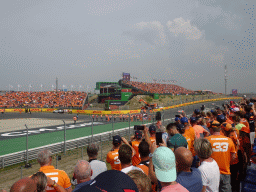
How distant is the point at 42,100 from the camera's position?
57.6 metres

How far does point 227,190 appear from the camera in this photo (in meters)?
3.82

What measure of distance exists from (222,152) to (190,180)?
1.85 m

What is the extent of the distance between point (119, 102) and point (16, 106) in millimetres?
26371

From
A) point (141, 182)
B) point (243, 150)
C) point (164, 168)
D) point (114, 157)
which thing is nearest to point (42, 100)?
point (114, 157)

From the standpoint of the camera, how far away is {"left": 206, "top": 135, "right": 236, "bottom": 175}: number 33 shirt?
3.84m

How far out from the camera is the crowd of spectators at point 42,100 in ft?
170

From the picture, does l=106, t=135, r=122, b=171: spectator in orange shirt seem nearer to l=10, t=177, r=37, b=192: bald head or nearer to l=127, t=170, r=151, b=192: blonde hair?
l=127, t=170, r=151, b=192: blonde hair

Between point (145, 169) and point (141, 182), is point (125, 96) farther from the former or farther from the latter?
point (141, 182)

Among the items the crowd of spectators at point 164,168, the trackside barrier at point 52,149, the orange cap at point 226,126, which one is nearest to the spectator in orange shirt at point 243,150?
the crowd of spectators at point 164,168

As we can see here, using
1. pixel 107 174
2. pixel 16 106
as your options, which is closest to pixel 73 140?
pixel 107 174

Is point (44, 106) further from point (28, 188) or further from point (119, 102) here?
point (28, 188)

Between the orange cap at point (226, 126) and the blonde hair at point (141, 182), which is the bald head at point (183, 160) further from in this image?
the orange cap at point (226, 126)

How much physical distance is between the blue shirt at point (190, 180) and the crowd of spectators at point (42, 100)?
4995cm

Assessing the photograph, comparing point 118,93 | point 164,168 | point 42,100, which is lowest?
point 42,100
